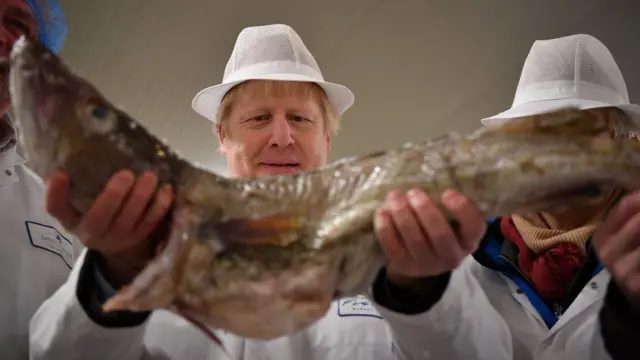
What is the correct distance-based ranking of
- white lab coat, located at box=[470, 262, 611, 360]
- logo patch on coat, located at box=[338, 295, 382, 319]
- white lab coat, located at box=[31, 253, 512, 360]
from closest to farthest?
white lab coat, located at box=[31, 253, 512, 360] → white lab coat, located at box=[470, 262, 611, 360] → logo patch on coat, located at box=[338, 295, 382, 319]

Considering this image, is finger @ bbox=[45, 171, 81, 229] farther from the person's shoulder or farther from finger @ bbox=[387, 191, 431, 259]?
the person's shoulder

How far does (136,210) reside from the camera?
694 millimetres

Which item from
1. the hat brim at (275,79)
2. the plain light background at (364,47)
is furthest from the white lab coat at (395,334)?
the plain light background at (364,47)

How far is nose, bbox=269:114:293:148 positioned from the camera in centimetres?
134

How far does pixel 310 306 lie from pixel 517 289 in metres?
0.80

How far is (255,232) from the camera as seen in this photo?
0.74 metres

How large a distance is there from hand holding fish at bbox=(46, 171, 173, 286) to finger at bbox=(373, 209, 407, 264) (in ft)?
0.96

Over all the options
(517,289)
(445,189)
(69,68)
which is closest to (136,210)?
(69,68)

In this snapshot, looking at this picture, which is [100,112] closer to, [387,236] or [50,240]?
[387,236]

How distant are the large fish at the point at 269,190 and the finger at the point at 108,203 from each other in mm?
18

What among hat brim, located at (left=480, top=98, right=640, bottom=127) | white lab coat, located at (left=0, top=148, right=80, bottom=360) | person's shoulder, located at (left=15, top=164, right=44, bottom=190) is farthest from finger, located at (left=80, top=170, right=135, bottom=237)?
hat brim, located at (left=480, top=98, right=640, bottom=127)

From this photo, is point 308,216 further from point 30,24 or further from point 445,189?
point 30,24

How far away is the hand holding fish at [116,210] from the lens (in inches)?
27.0

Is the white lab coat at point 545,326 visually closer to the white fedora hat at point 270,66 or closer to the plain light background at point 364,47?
the white fedora hat at point 270,66
